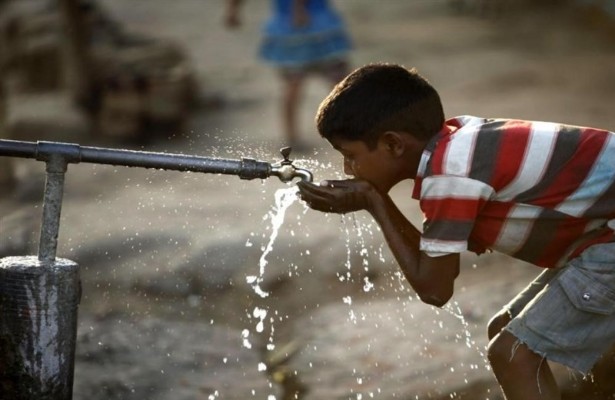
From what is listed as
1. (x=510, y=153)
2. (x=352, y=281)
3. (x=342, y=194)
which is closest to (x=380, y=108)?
(x=342, y=194)

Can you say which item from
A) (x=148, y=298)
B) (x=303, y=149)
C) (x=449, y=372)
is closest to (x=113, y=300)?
(x=148, y=298)

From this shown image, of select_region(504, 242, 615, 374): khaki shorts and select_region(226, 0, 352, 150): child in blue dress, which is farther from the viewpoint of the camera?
select_region(226, 0, 352, 150): child in blue dress

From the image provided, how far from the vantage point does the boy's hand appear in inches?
131

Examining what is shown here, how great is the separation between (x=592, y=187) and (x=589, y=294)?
286mm

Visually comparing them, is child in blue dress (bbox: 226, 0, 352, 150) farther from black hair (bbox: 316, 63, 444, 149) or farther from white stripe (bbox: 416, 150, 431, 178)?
white stripe (bbox: 416, 150, 431, 178)

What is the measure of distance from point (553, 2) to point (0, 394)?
1104cm

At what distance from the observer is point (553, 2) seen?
536 inches

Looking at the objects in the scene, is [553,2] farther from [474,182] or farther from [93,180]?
→ [474,182]

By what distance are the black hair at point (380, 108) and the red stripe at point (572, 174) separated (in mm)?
344

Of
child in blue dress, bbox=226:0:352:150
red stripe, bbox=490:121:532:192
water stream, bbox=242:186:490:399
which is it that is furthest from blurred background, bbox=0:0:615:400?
red stripe, bbox=490:121:532:192

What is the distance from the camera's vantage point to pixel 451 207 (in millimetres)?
3160

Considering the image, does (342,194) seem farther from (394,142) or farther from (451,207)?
(451,207)

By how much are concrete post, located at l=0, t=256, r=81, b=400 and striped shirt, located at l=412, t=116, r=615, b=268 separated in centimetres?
106

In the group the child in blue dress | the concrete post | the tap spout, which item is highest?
the child in blue dress
